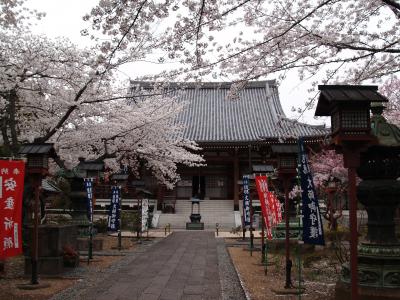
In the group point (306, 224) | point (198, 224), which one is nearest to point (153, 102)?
point (198, 224)

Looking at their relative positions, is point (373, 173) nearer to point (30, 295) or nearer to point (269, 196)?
point (269, 196)

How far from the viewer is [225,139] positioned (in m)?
27.6

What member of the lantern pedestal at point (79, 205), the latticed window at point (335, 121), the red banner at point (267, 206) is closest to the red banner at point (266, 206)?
the red banner at point (267, 206)

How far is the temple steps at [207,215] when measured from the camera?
26.1 m

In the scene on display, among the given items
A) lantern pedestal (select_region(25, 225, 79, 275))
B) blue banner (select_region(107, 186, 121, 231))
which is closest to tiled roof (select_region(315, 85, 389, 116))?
lantern pedestal (select_region(25, 225, 79, 275))

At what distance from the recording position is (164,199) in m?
28.9

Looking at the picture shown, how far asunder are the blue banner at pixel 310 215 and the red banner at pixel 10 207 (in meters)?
4.82

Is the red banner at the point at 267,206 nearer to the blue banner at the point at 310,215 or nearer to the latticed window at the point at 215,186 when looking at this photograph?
the blue banner at the point at 310,215

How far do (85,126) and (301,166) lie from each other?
9.53m

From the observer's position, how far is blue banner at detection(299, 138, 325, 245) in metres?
6.21

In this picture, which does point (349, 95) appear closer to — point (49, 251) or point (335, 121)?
point (335, 121)

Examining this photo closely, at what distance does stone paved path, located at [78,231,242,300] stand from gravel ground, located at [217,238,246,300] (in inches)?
3.3

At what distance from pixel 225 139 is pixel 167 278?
61.6 feet

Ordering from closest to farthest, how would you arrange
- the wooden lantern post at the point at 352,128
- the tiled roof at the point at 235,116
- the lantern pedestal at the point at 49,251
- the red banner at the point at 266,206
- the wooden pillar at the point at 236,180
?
the wooden lantern post at the point at 352,128
the lantern pedestal at the point at 49,251
the red banner at the point at 266,206
the wooden pillar at the point at 236,180
the tiled roof at the point at 235,116
